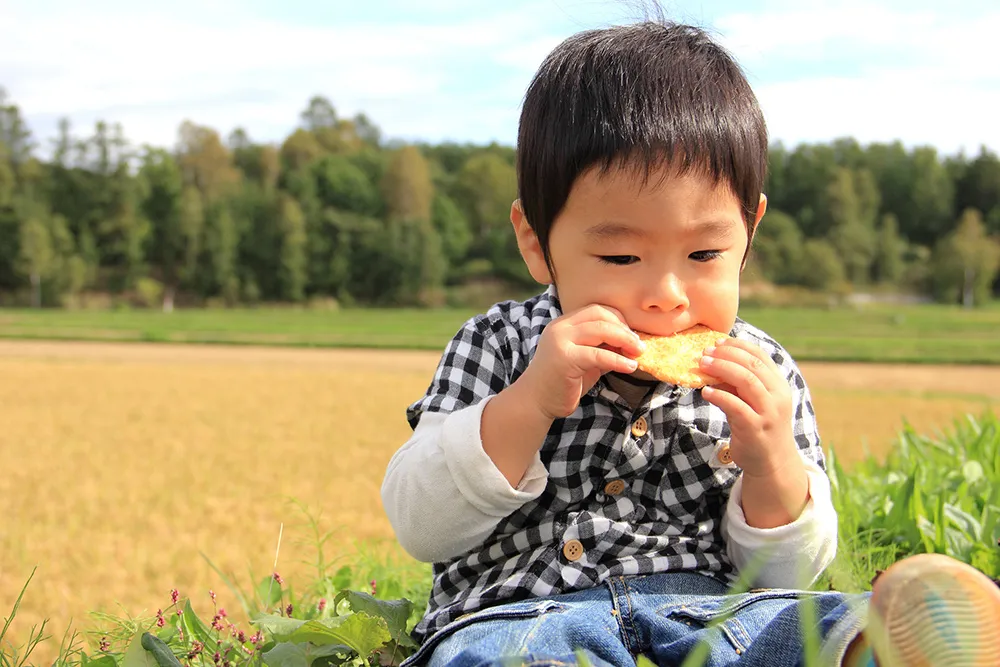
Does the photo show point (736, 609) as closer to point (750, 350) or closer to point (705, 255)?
point (750, 350)

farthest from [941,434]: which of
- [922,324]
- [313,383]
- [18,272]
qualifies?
[18,272]

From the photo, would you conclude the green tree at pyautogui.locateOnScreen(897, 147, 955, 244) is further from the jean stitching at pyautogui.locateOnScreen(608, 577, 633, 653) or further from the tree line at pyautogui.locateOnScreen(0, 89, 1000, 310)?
the jean stitching at pyautogui.locateOnScreen(608, 577, 633, 653)

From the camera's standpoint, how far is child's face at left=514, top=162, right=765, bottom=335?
5.78ft

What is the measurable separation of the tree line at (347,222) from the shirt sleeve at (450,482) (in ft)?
175

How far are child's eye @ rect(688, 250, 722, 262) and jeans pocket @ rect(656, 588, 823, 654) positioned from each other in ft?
2.11

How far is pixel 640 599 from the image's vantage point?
181 centimetres

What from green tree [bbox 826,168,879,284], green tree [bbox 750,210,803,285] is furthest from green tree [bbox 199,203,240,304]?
green tree [bbox 826,168,879,284]

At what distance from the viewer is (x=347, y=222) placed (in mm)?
64625

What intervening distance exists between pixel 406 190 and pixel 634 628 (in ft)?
228

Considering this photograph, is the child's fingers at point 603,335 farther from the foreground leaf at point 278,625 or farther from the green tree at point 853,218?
the green tree at point 853,218

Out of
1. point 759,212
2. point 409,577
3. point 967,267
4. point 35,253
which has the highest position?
point 967,267

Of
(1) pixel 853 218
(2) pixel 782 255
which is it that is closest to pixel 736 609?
(2) pixel 782 255

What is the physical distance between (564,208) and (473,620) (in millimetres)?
822

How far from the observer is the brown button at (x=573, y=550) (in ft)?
6.22
